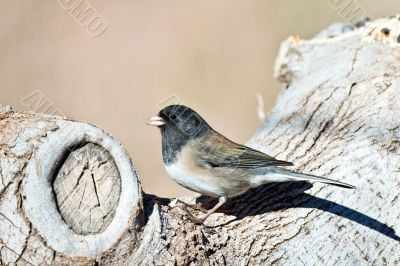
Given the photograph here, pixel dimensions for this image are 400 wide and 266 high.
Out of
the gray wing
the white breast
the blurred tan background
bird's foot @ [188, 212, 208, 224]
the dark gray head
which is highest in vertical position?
the blurred tan background

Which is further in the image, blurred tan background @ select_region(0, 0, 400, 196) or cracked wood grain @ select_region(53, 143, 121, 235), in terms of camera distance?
blurred tan background @ select_region(0, 0, 400, 196)

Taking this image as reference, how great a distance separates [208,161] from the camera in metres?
2.63

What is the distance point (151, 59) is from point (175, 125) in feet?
9.43

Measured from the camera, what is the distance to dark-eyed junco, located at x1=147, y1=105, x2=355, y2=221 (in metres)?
2.53

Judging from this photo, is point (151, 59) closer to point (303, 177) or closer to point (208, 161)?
point (208, 161)

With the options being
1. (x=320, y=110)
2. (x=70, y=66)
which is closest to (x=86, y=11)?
(x=70, y=66)

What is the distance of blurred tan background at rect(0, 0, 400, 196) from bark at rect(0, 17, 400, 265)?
198cm

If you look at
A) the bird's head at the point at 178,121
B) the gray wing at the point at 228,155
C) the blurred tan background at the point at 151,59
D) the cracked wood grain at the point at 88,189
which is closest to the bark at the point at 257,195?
the cracked wood grain at the point at 88,189

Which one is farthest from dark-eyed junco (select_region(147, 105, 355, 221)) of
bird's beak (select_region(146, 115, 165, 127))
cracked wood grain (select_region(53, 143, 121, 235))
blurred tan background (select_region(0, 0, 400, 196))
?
blurred tan background (select_region(0, 0, 400, 196))

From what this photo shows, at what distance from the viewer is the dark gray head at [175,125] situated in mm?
2682

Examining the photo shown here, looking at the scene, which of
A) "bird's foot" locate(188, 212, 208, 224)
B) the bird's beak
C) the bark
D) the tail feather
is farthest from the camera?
the bird's beak

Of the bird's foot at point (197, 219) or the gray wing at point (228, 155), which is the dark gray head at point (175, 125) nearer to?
the gray wing at point (228, 155)

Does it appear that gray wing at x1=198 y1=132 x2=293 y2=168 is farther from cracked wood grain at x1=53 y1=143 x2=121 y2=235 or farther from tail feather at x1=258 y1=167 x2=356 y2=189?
cracked wood grain at x1=53 y1=143 x2=121 y2=235

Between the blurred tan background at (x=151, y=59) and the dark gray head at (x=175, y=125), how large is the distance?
1.98 metres
